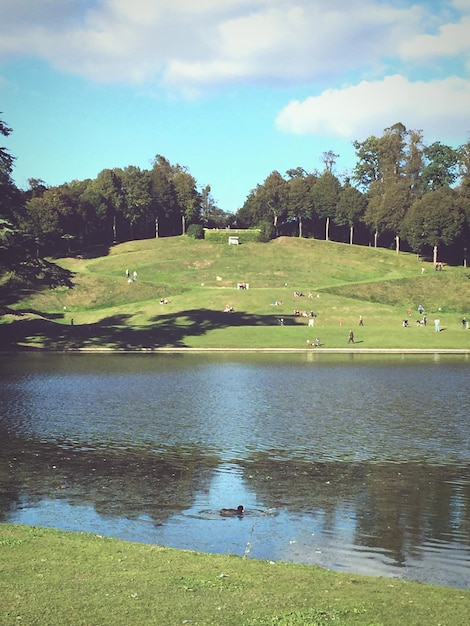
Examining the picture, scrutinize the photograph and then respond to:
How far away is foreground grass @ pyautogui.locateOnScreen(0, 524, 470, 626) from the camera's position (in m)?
12.4

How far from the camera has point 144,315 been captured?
9231 centimetres

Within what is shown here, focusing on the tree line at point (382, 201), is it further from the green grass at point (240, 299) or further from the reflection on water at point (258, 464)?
the reflection on water at point (258, 464)

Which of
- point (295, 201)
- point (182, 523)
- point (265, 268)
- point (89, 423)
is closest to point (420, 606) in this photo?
point (182, 523)

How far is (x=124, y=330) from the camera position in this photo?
84125mm

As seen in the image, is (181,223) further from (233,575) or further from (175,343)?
(233,575)

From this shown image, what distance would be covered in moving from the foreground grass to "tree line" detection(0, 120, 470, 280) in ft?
382

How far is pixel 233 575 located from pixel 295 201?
148 metres

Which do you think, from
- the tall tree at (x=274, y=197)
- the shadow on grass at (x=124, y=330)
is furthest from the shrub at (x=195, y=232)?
the shadow on grass at (x=124, y=330)

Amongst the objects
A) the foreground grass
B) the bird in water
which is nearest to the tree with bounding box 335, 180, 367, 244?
the bird in water

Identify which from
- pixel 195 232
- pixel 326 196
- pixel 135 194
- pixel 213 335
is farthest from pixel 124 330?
pixel 326 196

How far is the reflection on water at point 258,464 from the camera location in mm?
20109

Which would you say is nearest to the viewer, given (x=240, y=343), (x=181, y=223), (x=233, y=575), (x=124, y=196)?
(x=233, y=575)

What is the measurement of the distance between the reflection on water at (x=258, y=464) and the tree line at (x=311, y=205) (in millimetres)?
84814

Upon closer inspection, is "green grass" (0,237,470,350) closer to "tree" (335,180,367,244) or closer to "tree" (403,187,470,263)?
"tree" (403,187,470,263)
